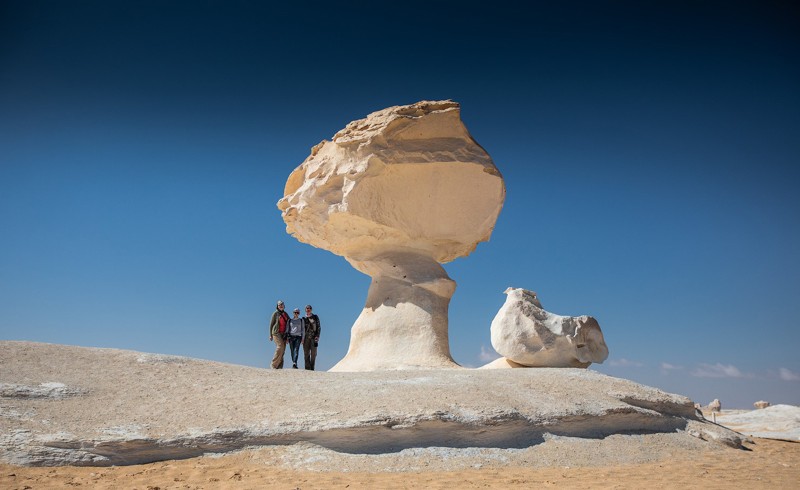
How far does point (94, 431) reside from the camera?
26.1 ft

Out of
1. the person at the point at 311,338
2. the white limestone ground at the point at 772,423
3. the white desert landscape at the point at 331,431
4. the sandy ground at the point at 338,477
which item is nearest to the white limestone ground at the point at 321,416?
the white desert landscape at the point at 331,431

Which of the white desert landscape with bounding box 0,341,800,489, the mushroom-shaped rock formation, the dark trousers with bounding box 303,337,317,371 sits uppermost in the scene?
the mushroom-shaped rock formation

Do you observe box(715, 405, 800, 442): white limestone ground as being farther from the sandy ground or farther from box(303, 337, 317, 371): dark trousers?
box(303, 337, 317, 371): dark trousers

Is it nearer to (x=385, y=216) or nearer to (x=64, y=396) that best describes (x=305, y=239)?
(x=385, y=216)

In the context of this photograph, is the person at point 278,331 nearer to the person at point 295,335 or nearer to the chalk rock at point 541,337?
the person at point 295,335

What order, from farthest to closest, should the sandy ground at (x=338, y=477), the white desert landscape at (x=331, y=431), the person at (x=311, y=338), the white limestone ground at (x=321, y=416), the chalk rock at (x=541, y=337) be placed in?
the person at (x=311, y=338) < the chalk rock at (x=541, y=337) < the white limestone ground at (x=321, y=416) < the white desert landscape at (x=331, y=431) < the sandy ground at (x=338, y=477)

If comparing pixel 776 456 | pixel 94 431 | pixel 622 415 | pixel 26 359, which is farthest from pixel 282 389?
pixel 776 456

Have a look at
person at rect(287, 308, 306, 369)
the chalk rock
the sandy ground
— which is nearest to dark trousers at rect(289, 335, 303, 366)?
person at rect(287, 308, 306, 369)

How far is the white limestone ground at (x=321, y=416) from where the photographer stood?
7.95 metres

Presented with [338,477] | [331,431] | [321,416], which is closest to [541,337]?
[321,416]

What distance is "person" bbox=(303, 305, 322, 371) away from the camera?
1396 centimetres

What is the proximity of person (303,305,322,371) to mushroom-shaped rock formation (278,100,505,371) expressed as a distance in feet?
1.97

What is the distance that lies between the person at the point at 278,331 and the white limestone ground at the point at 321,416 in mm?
2371

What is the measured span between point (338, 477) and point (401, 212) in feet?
26.4
